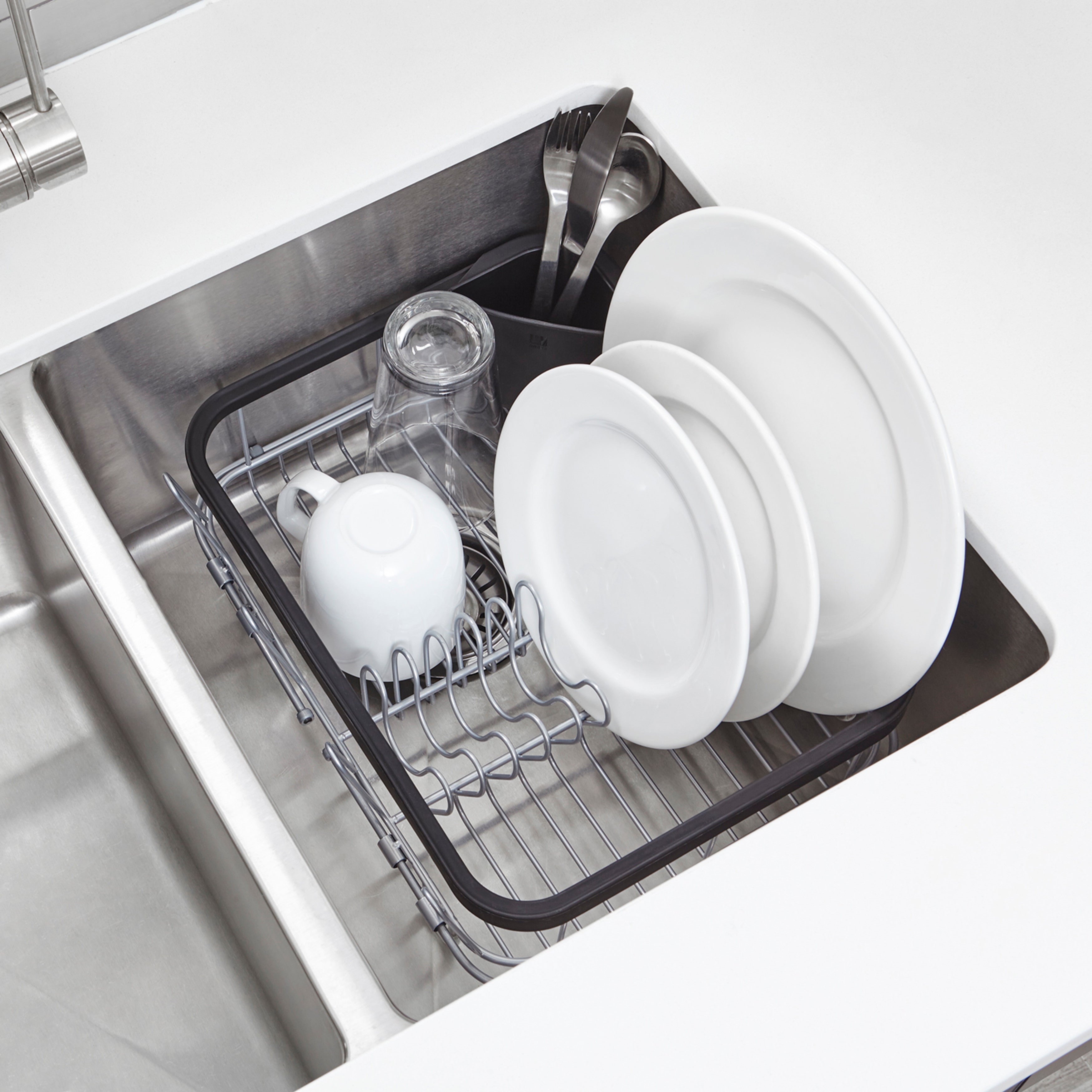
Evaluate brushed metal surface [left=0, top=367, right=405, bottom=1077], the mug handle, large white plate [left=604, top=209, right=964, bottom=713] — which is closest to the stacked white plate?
large white plate [left=604, top=209, right=964, bottom=713]

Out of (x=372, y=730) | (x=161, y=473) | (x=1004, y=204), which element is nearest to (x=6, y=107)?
(x=161, y=473)

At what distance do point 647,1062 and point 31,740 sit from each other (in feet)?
1.73

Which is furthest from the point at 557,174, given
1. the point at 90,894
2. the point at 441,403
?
the point at 90,894

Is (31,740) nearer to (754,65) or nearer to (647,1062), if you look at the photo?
(647,1062)

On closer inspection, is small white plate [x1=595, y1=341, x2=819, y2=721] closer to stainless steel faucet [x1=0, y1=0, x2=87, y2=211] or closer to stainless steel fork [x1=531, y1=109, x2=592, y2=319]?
stainless steel fork [x1=531, y1=109, x2=592, y2=319]

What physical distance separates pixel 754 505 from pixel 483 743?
277mm

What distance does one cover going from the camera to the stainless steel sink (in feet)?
2.13

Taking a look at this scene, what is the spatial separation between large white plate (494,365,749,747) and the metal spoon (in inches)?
5.6

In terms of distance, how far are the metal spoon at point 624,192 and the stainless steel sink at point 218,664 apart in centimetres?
3

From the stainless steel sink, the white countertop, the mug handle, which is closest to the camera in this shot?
the white countertop

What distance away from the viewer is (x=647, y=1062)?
21.1 inches

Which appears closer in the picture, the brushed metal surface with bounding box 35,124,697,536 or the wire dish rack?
the wire dish rack

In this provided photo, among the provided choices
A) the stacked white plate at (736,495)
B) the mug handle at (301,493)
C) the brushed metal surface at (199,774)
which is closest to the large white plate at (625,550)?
the stacked white plate at (736,495)

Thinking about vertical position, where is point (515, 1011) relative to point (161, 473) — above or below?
below
